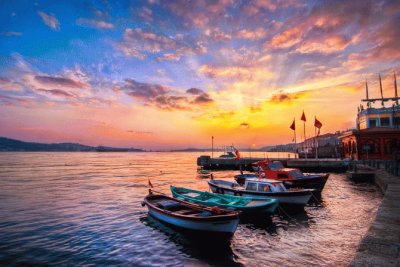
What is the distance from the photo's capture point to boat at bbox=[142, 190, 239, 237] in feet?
48.3

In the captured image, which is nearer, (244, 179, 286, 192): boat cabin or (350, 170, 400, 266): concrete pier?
(350, 170, 400, 266): concrete pier

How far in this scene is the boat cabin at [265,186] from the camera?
22.7 meters

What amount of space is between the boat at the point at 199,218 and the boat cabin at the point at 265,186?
755 cm

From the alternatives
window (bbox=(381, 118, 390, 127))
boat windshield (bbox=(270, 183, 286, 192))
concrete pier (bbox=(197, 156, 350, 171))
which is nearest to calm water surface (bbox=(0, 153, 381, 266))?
boat windshield (bbox=(270, 183, 286, 192))

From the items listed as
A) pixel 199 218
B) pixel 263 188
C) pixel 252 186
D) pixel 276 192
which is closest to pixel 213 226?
pixel 199 218

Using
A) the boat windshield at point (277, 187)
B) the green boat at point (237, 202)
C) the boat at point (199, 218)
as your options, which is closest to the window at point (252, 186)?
the boat windshield at point (277, 187)

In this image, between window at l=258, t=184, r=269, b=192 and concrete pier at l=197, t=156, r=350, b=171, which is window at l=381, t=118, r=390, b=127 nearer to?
concrete pier at l=197, t=156, r=350, b=171

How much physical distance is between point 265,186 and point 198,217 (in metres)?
9.99

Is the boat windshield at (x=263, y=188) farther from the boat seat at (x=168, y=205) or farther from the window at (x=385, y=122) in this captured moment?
the window at (x=385, y=122)

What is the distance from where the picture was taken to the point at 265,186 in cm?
2309

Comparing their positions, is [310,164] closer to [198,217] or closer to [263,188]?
[263,188]

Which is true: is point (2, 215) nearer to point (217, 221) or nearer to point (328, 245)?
point (217, 221)

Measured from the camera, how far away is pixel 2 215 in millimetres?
23766

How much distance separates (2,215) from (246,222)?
2272 centimetres
